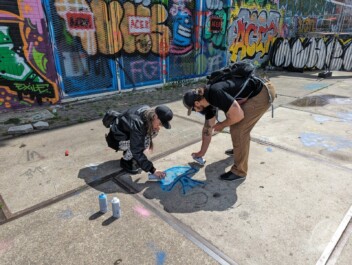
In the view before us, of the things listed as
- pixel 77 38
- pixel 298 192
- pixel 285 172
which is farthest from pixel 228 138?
pixel 77 38

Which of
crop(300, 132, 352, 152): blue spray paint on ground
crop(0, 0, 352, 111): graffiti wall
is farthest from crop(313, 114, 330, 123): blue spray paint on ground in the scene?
crop(0, 0, 352, 111): graffiti wall

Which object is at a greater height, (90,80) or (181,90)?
(90,80)

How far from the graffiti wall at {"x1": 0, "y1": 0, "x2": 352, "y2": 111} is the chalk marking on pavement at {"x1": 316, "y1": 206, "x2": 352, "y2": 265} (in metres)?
6.04

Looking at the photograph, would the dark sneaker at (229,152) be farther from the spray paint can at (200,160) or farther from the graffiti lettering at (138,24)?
the graffiti lettering at (138,24)

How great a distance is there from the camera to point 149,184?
3.03 metres

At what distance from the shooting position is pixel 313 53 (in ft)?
35.9

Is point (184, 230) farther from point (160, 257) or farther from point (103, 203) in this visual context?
point (103, 203)

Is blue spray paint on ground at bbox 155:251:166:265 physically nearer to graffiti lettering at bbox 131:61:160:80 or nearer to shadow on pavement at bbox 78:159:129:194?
shadow on pavement at bbox 78:159:129:194

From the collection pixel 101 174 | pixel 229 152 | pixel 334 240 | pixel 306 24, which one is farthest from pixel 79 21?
pixel 306 24

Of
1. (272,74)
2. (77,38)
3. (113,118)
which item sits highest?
(77,38)

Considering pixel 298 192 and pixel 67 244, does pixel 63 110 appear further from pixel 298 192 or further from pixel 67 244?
pixel 298 192

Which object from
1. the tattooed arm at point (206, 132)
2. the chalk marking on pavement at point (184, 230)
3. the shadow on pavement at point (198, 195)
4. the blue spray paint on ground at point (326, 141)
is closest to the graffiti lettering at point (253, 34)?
the blue spray paint on ground at point (326, 141)

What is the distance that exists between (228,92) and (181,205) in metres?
1.27

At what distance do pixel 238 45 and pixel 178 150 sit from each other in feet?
27.3
